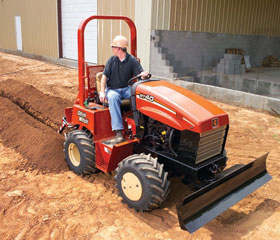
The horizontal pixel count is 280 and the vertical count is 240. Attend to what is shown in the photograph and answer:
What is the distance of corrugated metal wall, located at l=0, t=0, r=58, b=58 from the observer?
16641 millimetres

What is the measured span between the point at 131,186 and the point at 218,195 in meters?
1.02

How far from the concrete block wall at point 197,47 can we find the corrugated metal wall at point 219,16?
0.24 metres

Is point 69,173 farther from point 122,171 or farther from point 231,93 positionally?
point 231,93

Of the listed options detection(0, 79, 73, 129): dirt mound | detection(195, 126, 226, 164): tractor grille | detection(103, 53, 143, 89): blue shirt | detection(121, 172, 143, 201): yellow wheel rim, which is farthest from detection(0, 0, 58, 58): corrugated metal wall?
detection(195, 126, 226, 164): tractor grille

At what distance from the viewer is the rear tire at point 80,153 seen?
170 inches

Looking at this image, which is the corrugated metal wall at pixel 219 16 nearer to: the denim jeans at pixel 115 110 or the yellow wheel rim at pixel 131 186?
the denim jeans at pixel 115 110

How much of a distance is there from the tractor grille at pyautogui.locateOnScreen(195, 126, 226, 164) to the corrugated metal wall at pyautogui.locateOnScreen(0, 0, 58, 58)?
47.5 ft

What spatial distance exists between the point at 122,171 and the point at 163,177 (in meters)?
0.54

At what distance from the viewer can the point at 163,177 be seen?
3498mm

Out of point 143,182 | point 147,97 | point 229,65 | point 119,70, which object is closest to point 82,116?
point 119,70

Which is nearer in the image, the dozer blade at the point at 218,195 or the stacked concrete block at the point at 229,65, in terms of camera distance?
the dozer blade at the point at 218,195

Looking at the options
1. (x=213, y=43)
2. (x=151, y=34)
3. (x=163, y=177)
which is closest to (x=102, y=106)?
(x=163, y=177)

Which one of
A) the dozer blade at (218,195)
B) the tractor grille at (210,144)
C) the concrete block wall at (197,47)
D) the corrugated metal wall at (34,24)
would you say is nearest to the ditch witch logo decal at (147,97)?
the tractor grille at (210,144)

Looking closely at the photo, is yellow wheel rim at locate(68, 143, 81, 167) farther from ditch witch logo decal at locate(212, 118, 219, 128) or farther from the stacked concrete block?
the stacked concrete block
